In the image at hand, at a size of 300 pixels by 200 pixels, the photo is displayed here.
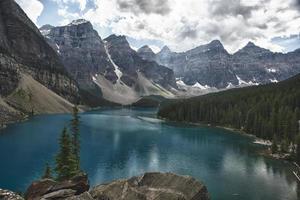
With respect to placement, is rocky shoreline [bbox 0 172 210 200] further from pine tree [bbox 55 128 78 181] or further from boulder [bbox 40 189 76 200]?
pine tree [bbox 55 128 78 181]

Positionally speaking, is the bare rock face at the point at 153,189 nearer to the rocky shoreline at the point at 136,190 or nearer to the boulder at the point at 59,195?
the rocky shoreline at the point at 136,190

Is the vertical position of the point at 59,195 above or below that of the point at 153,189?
below

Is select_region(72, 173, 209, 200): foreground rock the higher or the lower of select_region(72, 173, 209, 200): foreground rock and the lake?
the higher

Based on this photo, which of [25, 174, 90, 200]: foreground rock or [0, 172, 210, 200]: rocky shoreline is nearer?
[0, 172, 210, 200]: rocky shoreline

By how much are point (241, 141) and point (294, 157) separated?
49299mm

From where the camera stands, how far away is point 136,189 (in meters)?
34.2

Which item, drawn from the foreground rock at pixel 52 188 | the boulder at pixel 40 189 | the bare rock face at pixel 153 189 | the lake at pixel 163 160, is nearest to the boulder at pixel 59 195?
the foreground rock at pixel 52 188

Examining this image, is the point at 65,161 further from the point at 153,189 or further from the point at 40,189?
the point at 153,189

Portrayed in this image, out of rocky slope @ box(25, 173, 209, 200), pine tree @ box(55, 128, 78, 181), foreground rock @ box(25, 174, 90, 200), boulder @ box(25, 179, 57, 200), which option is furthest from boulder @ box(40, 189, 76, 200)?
pine tree @ box(55, 128, 78, 181)

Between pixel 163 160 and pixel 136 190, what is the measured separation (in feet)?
293

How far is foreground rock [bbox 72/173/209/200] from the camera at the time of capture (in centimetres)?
3316

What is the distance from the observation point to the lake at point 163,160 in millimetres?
90875

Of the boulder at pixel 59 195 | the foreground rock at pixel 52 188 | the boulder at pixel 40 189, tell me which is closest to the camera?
the boulder at pixel 59 195

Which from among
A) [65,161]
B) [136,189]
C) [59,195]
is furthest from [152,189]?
[65,161]
